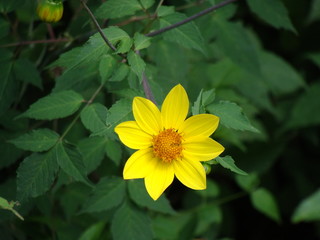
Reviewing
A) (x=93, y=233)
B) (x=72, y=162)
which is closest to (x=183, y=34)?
(x=72, y=162)

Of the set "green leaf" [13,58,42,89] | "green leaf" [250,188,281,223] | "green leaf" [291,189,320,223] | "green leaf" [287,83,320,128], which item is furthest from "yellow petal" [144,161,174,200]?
"green leaf" [287,83,320,128]

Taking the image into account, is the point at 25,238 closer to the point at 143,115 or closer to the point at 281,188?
the point at 143,115

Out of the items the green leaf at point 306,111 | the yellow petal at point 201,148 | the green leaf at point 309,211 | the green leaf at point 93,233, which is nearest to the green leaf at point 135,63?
the yellow petal at point 201,148

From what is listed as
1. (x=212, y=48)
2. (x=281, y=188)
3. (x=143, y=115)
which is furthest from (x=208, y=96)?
(x=281, y=188)

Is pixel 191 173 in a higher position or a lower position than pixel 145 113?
lower

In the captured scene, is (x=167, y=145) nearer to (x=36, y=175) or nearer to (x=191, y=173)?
(x=191, y=173)
